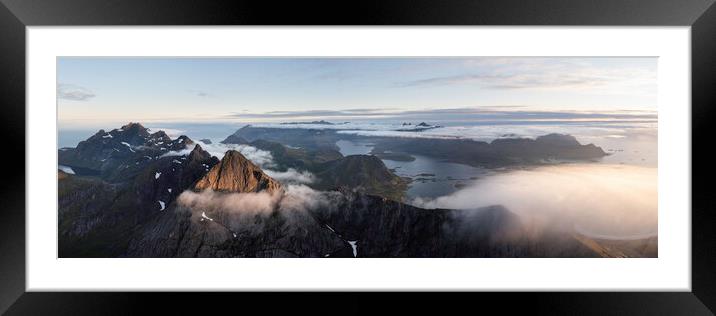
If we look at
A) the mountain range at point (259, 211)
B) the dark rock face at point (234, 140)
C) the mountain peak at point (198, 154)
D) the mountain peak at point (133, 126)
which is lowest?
the mountain range at point (259, 211)

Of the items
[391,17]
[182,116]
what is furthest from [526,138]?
[182,116]

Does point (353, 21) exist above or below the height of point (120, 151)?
above

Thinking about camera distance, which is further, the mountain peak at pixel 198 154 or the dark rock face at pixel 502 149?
the mountain peak at pixel 198 154

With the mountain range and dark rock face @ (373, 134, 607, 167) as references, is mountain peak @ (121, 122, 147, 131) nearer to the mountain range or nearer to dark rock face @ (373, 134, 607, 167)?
the mountain range

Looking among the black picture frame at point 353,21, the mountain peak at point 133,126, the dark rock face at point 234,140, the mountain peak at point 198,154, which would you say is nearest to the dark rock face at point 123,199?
the mountain peak at point 198,154

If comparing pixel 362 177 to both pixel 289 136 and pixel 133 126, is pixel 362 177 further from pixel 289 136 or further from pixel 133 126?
pixel 133 126

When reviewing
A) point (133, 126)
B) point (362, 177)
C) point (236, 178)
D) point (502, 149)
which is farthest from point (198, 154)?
point (502, 149)

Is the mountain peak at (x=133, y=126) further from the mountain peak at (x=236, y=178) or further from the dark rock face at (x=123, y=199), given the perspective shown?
the mountain peak at (x=236, y=178)

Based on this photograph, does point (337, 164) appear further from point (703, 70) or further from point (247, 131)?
point (703, 70)
